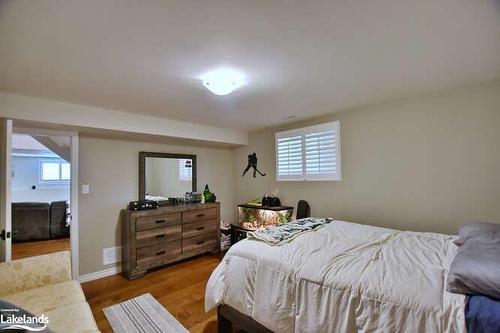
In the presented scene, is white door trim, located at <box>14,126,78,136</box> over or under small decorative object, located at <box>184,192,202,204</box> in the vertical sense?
over

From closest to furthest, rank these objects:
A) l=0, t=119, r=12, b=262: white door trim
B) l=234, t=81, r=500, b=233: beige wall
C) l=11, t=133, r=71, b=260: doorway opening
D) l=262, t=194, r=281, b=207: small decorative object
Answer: l=0, t=119, r=12, b=262: white door trim, l=234, t=81, r=500, b=233: beige wall, l=262, t=194, r=281, b=207: small decorative object, l=11, t=133, r=71, b=260: doorway opening

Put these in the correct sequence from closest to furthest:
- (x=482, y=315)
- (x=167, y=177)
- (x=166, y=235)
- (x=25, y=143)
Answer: (x=482, y=315) < (x=166, y=235) < (x=167, y=177) < (x=25, y=143)

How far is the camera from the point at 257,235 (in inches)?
85.7

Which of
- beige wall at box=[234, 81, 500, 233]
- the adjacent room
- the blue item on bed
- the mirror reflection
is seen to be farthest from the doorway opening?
the blue item on bed

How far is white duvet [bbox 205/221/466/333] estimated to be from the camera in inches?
48.2

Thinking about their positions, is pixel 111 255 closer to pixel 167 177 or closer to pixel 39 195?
pixel 167 177

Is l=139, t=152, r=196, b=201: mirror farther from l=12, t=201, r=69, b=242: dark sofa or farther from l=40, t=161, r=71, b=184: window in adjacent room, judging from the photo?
l=40, t=161, r=71, b=184: window in adjacent room

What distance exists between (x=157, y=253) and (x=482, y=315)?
3432mm

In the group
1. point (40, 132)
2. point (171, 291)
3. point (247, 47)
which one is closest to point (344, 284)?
point (247, 47)

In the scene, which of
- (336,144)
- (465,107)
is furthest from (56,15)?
(465,107)

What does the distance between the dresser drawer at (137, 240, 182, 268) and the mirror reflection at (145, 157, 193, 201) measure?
2.56 feet

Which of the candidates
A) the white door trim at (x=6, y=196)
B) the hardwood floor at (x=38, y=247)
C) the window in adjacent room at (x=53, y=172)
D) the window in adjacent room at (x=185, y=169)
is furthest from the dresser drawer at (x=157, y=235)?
the window in adjacent room at (x=53, y=172)

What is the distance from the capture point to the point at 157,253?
11.3ft

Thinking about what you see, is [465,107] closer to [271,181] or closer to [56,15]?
[271,181]
